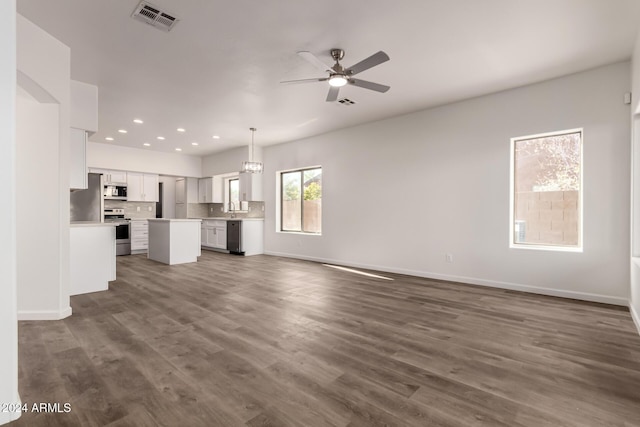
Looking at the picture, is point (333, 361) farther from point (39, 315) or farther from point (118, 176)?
point (118, 176)

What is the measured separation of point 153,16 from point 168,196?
320 inches

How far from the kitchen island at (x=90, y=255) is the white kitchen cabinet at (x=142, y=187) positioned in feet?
14.5

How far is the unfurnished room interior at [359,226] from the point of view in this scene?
1.84 metres

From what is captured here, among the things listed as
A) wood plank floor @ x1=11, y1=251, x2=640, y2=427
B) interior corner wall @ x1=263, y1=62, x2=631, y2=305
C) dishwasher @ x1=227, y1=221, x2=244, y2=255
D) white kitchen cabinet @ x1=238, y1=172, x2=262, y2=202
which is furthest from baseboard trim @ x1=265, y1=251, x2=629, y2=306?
white kitchen cabinet @ x1=238, y1=172, x2=262, y2=202

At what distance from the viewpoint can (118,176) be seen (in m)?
8.06

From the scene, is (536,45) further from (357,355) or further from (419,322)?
(357,355)

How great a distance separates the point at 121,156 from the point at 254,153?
350 centimetres

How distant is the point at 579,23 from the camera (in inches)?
114

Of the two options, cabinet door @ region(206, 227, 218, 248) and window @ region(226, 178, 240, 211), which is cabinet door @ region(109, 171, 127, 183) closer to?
cabinet door @ region(206, 227, 218, 248)

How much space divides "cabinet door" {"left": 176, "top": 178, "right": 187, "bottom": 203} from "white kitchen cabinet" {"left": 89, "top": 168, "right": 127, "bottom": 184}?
1.80m

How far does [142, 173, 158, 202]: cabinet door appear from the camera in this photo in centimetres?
857

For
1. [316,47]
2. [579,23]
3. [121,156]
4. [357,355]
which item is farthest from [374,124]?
[121,156]

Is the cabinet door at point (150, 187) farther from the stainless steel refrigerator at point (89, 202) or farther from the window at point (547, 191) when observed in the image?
the window at point (547, 191)

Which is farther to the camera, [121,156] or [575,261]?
[121,156]
